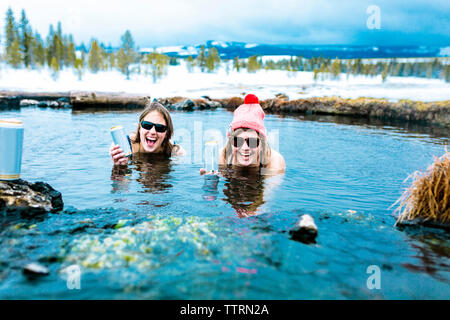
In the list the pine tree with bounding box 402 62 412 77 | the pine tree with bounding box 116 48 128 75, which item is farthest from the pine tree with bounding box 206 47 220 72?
the pine tree with bounding box 402 62 412 77

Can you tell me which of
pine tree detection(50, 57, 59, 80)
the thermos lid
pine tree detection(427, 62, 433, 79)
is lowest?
the thermos lid

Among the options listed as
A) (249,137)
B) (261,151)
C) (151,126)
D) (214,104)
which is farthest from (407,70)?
(151,126)

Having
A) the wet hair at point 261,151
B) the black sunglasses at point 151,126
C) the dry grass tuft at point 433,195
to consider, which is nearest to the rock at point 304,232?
the dry grass tuft at point 433,195

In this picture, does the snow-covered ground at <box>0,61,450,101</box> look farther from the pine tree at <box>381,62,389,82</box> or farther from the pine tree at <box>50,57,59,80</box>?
the pine tree at <box>381,62,389,82</box>

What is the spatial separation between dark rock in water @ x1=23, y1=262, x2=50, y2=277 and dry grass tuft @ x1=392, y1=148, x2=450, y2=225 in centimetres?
484

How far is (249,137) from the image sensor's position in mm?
7262

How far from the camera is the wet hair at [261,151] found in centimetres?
740

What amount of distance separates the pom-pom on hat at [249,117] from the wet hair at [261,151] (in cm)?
12

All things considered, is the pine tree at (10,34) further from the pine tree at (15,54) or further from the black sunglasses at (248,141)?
the black sunglasses at (248,141)

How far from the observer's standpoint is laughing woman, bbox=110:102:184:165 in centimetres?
843

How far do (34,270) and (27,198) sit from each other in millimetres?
1926
